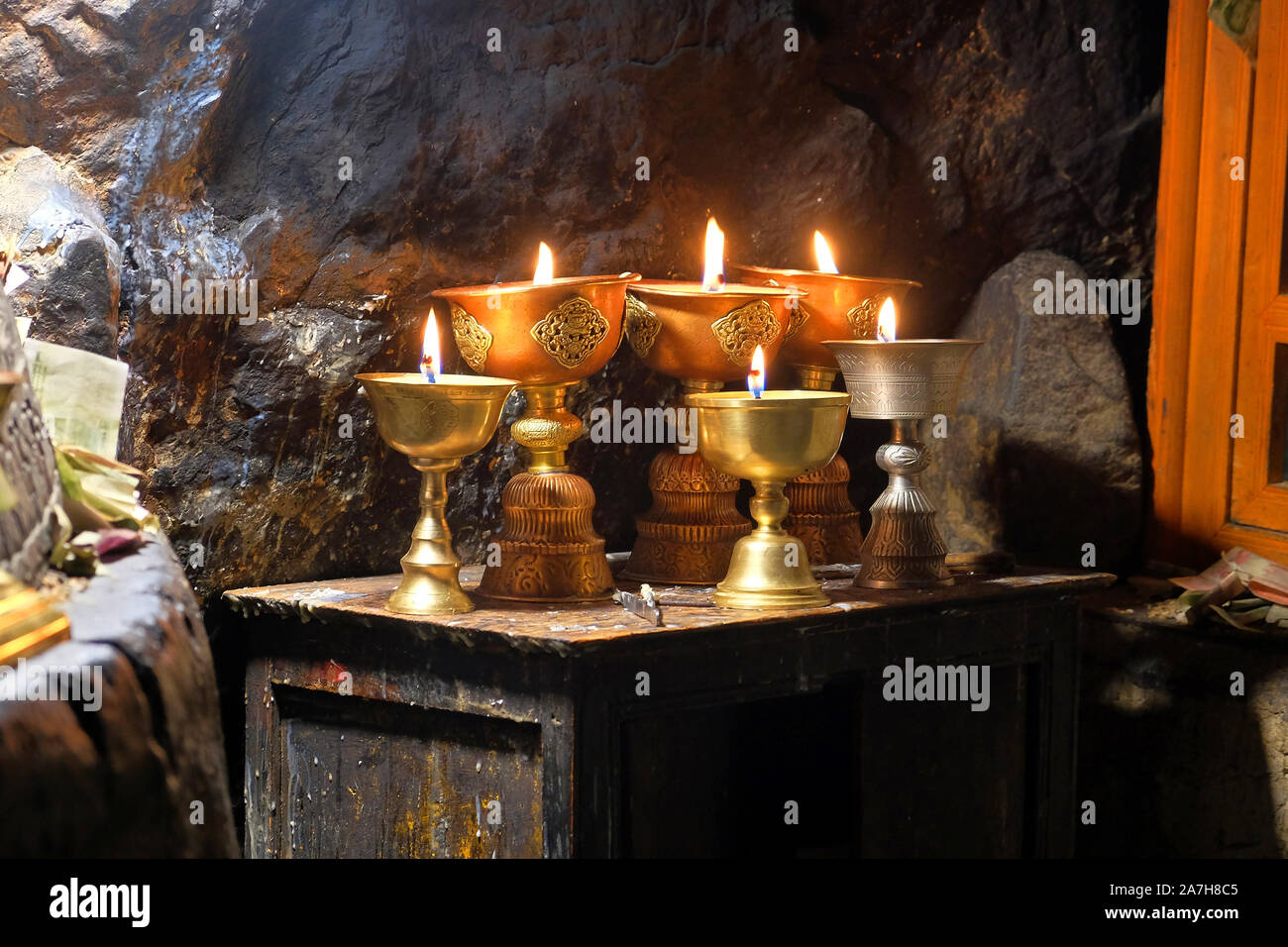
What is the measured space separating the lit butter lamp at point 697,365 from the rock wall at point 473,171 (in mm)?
305

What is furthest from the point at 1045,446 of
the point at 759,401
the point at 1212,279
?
the point at 759,401

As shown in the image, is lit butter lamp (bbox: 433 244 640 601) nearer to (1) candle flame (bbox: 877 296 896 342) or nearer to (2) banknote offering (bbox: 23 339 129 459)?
(1) candle flame (bbox: 877 296 896 342)

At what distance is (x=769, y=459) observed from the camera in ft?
8.12

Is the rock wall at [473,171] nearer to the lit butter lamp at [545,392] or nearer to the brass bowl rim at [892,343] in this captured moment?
the lit butter lamp at [545,392]

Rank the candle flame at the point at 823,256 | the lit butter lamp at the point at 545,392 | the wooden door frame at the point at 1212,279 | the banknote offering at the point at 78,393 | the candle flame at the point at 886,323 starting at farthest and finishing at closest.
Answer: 1. the wooden door frame at the point at 1212,279
2. the candle flame at the point at 823,256
3. the candle flame at the point at 886,323
4. the lit butter lamp at the point at 545,392
5. the banknote offering at the point at 78,393

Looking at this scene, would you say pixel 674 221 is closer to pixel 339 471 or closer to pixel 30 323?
pixel 339 471

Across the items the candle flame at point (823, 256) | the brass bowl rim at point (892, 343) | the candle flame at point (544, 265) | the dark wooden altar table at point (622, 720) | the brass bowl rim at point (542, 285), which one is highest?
the candle flame at point (823, 256)

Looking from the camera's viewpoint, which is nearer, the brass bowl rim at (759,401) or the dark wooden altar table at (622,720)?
the dark wooden altar table at (622,720)

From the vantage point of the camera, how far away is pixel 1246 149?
3.19 m

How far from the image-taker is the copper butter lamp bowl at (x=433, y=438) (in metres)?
2.31

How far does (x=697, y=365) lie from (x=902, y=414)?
1.19ft

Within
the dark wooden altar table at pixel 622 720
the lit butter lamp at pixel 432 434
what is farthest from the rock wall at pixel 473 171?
the lit butter lamp at pixel 432 434

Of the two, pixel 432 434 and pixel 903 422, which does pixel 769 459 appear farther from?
pixel 432 434
